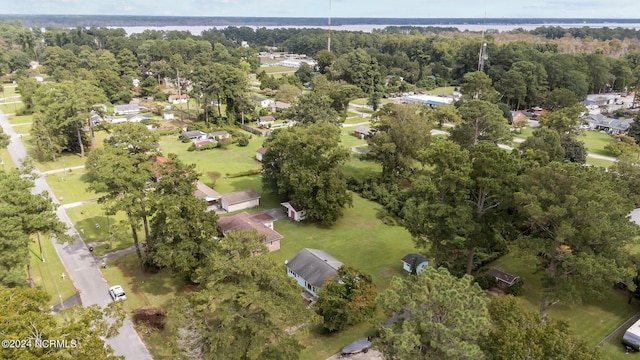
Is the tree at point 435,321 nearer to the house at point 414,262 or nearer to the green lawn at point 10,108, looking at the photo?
the house at point 414,262

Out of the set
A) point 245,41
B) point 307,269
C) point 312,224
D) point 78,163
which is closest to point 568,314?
point 307,269

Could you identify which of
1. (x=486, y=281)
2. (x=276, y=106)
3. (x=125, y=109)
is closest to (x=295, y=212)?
(x=486, y=281)

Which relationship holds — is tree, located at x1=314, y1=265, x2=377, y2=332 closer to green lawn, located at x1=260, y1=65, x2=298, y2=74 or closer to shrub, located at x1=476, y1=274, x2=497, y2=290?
shrub, located at x1=476, y1=274, x2=497, y2=290

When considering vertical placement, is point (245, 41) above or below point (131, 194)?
above

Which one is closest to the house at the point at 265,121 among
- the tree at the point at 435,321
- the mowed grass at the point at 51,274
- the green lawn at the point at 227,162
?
the green lawn at the point at 227,162

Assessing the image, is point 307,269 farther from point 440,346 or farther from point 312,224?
point 440,346
